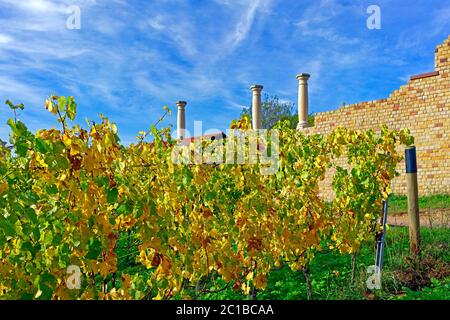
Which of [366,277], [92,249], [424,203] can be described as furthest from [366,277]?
[424,203]

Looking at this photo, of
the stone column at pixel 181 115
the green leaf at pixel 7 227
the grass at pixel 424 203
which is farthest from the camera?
the stone column at pixel 181 115

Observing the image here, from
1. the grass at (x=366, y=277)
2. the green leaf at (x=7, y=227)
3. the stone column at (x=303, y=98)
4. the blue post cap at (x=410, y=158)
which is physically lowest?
the grass at (x=366, y=277)

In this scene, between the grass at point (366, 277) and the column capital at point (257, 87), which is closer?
the grass at point (366, 277)

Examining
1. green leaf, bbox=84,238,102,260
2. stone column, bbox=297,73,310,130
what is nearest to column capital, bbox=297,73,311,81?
stone column, bbox=297,73,310,130

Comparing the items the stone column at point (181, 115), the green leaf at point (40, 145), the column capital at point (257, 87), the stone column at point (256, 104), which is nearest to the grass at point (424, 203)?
the stone column at point (256, 104)

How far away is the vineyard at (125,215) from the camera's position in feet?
8.61

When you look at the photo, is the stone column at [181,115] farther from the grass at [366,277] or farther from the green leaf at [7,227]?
the green leaf at [7,227]

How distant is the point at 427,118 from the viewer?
56.3 feet

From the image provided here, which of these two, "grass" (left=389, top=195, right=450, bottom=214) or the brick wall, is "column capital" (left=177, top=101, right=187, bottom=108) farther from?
"grass" (left=389, top=195, right=450, bottom=214)

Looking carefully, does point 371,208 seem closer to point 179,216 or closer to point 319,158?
point 319,158

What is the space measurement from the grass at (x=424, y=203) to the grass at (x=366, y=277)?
6014mm

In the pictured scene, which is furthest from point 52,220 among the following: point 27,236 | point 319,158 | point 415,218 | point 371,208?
point 415,218

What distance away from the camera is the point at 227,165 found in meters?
4.17

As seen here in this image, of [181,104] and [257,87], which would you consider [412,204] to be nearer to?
[257,87]
